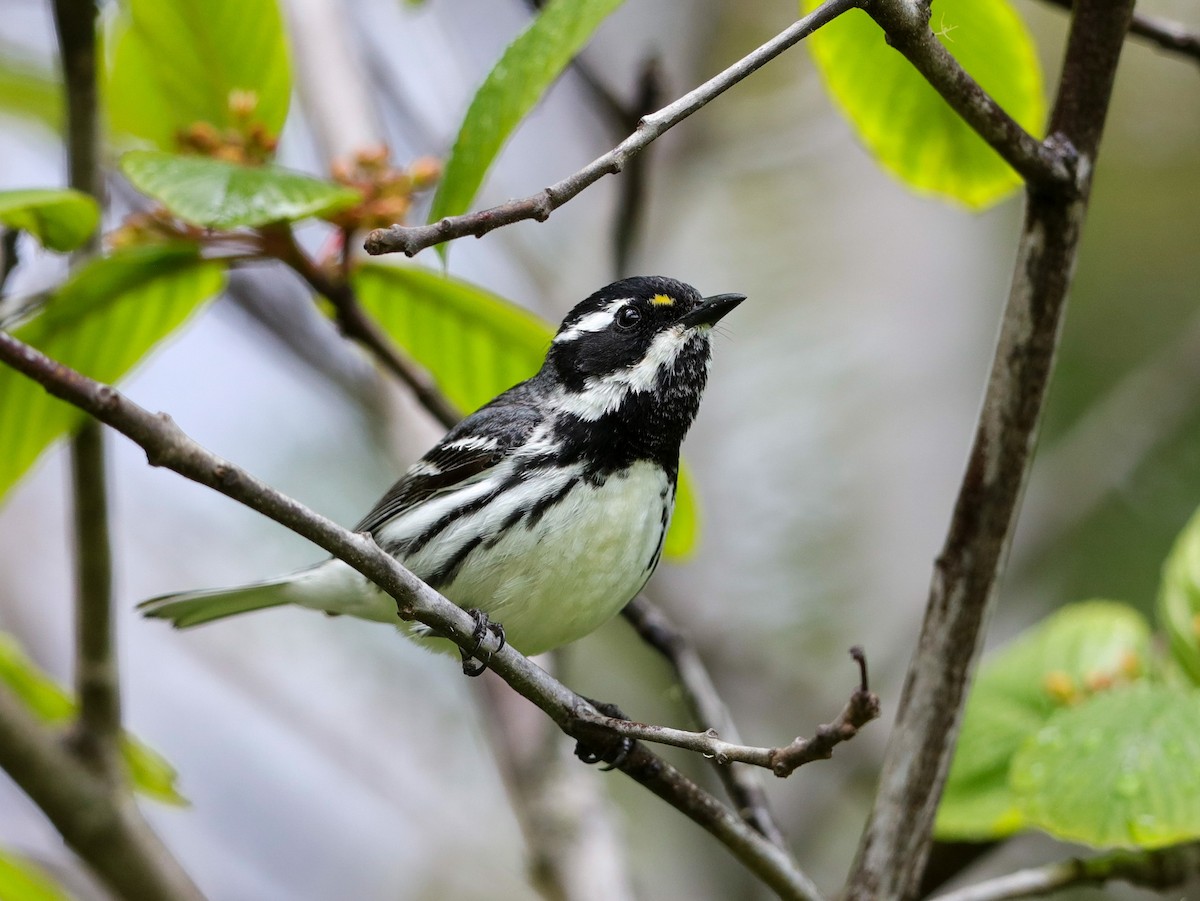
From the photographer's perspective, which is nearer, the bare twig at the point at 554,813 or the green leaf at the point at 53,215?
the green leaf at the point at 53,215

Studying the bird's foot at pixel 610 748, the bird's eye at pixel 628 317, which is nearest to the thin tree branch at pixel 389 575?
the bird's foot at pixel 610 748

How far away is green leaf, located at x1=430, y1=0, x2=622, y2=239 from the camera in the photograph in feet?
5.82

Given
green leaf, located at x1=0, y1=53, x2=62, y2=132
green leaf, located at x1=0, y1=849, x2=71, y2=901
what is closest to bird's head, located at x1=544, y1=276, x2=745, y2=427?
green leaf, located at x1=0, y1=849, x2=71, y2=901

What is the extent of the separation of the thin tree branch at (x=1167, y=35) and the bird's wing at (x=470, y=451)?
129 centimetres

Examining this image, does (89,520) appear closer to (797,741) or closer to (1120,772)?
(797,741)

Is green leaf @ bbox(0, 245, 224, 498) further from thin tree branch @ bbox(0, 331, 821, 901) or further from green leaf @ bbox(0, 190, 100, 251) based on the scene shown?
thin tree branch @ bbox(0, 331, 821, 901)

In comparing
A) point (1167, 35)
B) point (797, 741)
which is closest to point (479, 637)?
point (797, 741)

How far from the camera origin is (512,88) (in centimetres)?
185

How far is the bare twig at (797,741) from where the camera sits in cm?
149

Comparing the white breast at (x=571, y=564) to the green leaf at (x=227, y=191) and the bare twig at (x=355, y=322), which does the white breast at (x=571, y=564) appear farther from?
the green leaf at (x=227, y=191)

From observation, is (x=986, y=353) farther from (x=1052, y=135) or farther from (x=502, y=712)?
(x=1052, y=135)

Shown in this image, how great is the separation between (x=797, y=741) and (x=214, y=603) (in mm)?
1697

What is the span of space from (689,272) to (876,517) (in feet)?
4.78

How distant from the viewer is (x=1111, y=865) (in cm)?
224
